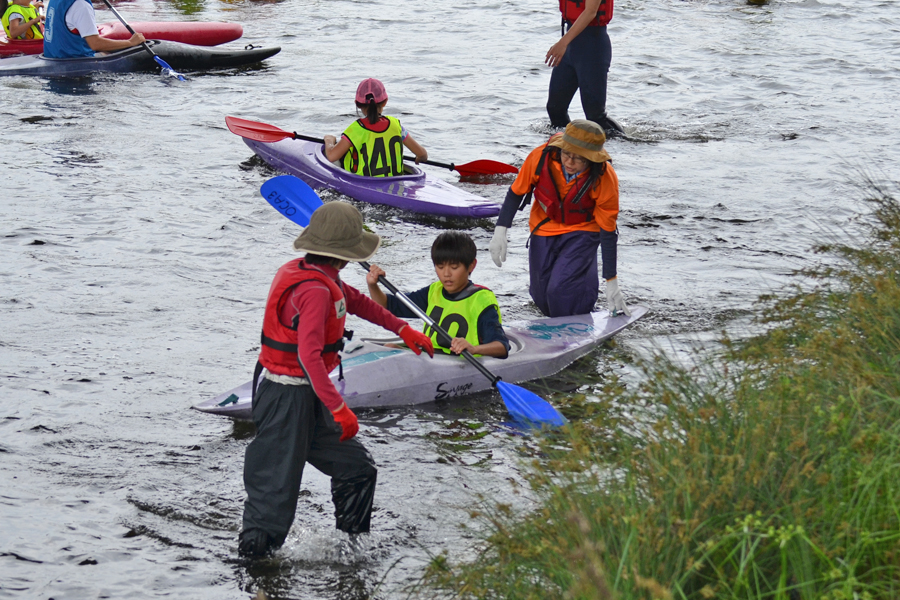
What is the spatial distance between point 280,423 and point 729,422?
58.0 inches

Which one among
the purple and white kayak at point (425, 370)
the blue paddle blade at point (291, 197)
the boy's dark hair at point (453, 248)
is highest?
the blue paddle blade at point (291, 197)

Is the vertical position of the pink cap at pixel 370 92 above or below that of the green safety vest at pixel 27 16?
below

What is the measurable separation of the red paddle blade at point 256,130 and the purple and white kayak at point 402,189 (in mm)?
402

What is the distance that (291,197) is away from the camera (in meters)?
4.85

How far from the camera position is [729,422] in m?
2.74

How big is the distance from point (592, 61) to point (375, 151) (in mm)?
2611

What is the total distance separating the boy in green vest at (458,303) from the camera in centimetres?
458

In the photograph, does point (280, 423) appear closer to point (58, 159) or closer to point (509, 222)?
point (509, 222)

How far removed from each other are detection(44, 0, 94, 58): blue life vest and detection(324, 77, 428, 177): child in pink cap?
515cm

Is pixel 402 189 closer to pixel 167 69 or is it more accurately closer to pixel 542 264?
pixel 542 264

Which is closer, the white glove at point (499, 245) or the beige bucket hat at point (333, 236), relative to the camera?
the beige bucket hat at point (333, 236)

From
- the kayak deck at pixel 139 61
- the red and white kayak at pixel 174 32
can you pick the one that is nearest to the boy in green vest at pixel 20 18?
the red and white kayak at pixel 174 32

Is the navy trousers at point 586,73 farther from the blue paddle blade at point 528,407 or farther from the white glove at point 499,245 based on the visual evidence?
the blue paddle blade at point 528,407

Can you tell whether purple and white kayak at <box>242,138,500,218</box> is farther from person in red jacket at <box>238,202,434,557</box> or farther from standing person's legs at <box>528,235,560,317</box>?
person in red jacket at <box>238,202,434,557</box>
